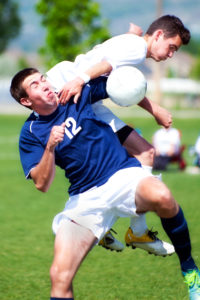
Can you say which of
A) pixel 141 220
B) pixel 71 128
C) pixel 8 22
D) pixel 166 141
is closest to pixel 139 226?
pixel 141 220

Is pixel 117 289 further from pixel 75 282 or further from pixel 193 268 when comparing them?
pixel 193 268

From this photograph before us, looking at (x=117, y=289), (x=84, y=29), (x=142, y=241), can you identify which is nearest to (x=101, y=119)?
(x=142, y=241)

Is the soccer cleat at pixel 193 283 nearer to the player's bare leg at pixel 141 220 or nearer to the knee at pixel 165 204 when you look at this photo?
the knee at pixel 165 204

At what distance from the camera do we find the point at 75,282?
625cm

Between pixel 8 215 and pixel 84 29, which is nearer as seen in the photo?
pixel 8 215

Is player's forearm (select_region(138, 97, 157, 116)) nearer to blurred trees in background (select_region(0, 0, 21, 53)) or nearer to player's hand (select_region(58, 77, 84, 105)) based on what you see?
player's hand (select_region(58, 77, 84, 105))

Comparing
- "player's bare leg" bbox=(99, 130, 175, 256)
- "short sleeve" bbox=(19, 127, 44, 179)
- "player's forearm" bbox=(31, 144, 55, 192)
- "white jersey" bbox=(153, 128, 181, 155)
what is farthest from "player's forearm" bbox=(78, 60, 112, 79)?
"white jersey" bbox=(153, 128, 181, 155)

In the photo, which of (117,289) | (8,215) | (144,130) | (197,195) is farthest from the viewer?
(144,130)

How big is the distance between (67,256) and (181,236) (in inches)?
42.3

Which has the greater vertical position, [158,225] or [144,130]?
[158,225]

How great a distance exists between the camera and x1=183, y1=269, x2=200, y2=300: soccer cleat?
500cm

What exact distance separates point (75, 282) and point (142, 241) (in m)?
0.93

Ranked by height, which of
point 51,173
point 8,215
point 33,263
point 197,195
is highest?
point 51,173

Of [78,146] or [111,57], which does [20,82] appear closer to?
[78,146]
